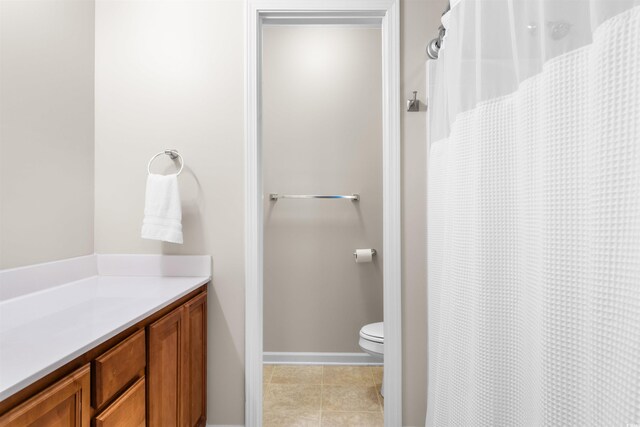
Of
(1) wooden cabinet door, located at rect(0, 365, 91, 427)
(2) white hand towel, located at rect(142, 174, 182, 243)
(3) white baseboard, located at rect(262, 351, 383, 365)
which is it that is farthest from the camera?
(3) white baseboard, located at rect(262, 351, 383, 365)

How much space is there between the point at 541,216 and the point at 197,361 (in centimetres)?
153

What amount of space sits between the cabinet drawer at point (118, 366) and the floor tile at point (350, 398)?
131cm

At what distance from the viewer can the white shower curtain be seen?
0.55m

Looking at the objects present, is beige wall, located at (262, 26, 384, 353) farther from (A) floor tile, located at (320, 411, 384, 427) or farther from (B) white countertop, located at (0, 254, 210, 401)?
(B) white countertop, located at (0, 254, 210, 401)

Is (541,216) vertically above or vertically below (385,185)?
below

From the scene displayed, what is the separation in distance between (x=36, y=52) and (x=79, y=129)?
0.35 metres

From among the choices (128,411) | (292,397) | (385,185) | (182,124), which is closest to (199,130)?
(182,124)

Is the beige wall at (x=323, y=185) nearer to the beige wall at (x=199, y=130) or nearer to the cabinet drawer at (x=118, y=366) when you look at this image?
the beige wall at (x=199, y=130)

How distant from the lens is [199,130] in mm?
1798

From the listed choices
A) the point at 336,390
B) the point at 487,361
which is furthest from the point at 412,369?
the point at 487,361

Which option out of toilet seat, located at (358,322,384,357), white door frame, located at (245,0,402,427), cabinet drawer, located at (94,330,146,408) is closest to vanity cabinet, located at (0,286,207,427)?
cabinet drawer, located at (94,330,146,408)

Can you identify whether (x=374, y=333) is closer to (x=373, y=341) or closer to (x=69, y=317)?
(x=373, y=341)

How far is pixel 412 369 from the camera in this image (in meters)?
1.79

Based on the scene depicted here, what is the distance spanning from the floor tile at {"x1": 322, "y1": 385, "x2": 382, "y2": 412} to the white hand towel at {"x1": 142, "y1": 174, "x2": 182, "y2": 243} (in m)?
1.33
